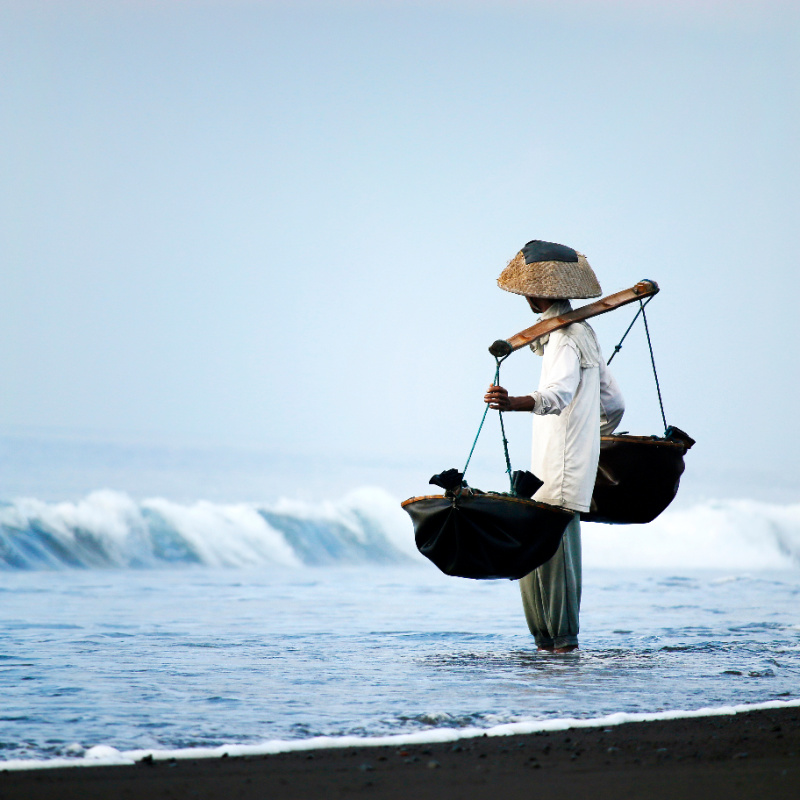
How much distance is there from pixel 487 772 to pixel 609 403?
107 inches

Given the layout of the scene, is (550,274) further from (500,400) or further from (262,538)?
(262,538)

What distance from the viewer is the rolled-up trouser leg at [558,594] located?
4902mm

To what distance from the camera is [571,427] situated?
480 cm

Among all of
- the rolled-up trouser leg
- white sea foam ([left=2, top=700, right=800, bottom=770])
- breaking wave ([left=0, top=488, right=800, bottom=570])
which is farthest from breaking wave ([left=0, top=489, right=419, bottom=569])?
white sea foam ([left=2, top=700, right=800, bottom=770])

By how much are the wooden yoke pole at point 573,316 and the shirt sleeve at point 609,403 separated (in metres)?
0.27

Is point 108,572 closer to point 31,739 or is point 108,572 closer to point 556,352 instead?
point 556,352

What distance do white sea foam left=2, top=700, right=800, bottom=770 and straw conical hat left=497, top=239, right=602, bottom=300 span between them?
199 centimetres

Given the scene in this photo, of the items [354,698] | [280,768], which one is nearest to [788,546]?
[354,698]

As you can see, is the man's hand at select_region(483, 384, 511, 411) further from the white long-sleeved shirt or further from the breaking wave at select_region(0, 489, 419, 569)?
the breaking wave at select_region(0, 489, 419, 569)

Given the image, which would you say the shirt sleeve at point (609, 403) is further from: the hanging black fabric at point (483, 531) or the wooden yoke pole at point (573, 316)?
the hanging black fabric at point (483, 531)

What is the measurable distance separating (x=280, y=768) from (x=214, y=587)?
5.64 metres

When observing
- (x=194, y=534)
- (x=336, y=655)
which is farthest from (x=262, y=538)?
(x=336, y=655)

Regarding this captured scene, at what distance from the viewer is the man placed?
15.6 feet

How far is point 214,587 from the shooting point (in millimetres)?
8258
